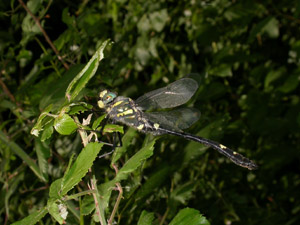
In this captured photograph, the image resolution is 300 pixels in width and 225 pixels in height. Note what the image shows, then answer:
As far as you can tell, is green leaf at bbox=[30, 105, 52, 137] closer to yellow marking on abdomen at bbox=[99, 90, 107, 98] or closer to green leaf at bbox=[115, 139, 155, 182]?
green leaf at bbox=[115, 139, 155, 182]

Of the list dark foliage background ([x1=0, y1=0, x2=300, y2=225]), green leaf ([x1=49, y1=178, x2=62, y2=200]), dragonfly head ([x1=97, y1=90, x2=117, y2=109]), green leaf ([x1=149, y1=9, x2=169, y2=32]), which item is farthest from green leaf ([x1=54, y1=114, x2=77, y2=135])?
green leaf ([x1=149, y1=9, x2=169, y2=32])

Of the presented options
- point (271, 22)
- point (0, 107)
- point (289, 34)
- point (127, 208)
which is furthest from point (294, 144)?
point (0, 107)

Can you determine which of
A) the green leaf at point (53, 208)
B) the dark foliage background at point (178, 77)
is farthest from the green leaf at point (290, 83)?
the green leaf at point (53, 208)

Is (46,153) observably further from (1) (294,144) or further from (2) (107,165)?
(1) (294,144)

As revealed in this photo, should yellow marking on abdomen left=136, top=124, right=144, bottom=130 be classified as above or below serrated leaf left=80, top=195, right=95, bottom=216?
below

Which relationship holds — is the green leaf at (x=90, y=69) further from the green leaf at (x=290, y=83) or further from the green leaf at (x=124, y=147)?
the green leaf at (x=290, y=83)
